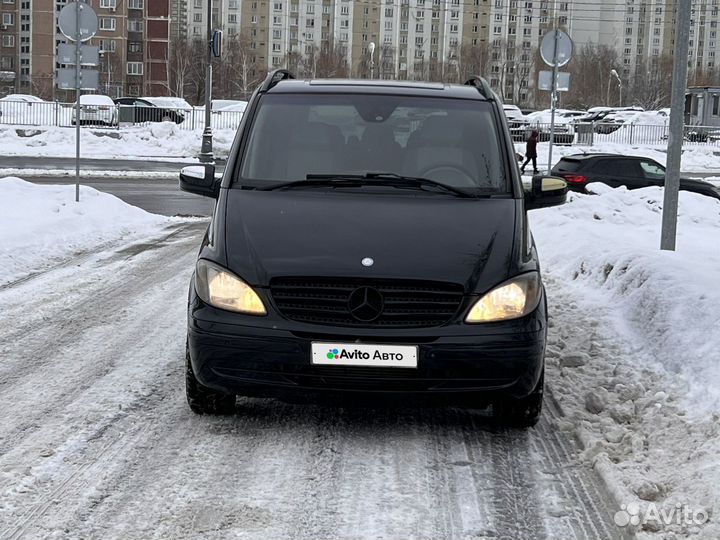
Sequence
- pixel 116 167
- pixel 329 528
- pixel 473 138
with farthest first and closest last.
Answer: pixel 116 167
pixel 473 138
pixel 329 528

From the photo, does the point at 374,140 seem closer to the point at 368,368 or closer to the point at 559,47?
the point at 368,368

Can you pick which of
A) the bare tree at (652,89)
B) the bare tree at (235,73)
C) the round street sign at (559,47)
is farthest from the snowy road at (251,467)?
the bare tree at (652,89)

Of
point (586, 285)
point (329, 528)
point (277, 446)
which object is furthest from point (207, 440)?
point (586, 285)

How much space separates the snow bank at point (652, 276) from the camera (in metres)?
6.19

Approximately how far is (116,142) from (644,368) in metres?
33.2

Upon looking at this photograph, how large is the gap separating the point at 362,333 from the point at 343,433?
27.1 inches

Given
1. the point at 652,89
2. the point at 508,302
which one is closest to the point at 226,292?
the point at 508,302

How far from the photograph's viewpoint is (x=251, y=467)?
4582 mm

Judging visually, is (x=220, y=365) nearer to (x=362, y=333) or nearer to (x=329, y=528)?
(x=362, y=333)

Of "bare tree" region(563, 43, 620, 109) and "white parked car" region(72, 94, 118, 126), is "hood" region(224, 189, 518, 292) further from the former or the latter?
"bare tree" region(563, 43, 620, 109)

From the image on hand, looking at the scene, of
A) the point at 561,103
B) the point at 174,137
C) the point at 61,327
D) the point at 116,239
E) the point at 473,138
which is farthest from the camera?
the point at 561,103

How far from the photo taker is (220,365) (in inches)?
191

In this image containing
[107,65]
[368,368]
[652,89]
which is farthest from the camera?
[107,65]

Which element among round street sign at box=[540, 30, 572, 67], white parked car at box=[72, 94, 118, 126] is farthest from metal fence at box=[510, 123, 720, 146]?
round street sign at box=[540, 30, 572, 67]
